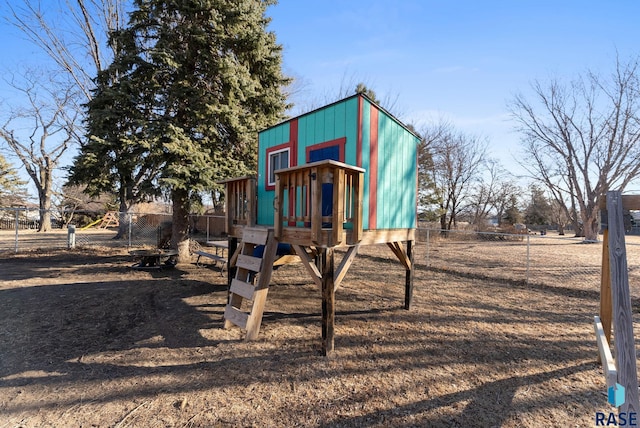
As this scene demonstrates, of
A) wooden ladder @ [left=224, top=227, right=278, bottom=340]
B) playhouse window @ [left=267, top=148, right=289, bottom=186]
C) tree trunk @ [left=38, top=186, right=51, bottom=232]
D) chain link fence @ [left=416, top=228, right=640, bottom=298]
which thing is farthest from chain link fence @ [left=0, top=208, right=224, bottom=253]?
chain link fence @ [left=416, top=228, right=640, bottom=298]

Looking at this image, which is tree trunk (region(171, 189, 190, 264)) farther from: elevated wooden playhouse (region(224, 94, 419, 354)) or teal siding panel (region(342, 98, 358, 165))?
teal siding panel (region(342, 98, 358, 165))

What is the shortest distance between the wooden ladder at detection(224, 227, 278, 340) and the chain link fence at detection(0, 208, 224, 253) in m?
5.95

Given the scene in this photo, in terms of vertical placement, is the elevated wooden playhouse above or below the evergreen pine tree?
below

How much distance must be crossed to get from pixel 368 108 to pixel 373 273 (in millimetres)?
5044

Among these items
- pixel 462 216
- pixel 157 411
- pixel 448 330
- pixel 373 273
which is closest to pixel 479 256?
pixel 373 273

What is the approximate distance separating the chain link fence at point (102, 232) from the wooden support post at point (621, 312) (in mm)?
9668

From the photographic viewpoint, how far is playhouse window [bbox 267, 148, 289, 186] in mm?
5090

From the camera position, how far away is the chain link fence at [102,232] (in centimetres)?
1078

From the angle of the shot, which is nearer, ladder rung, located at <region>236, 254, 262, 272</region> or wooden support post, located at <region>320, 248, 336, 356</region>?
wooden support post, located at <region>320, 248, 336, 356</region>

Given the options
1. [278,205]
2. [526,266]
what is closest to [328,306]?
[278,205]

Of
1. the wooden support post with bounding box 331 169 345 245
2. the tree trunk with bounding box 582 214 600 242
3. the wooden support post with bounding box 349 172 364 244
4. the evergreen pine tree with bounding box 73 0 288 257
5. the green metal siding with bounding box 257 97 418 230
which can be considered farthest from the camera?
the tree trunk with bounding box 582 214 600 242

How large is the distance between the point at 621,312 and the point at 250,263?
363 cm

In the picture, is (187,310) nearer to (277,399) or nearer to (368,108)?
(277,399)

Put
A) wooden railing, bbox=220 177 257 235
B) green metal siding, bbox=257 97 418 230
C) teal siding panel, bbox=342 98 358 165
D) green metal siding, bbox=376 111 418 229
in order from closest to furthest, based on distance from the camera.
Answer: teal siding panel, bbox=342 98 358 165
green metal siding, bbox=257 97 418 230
green metal siding, bbox=376 111 418 229
wooden railing, bbox=220 177 257 235
